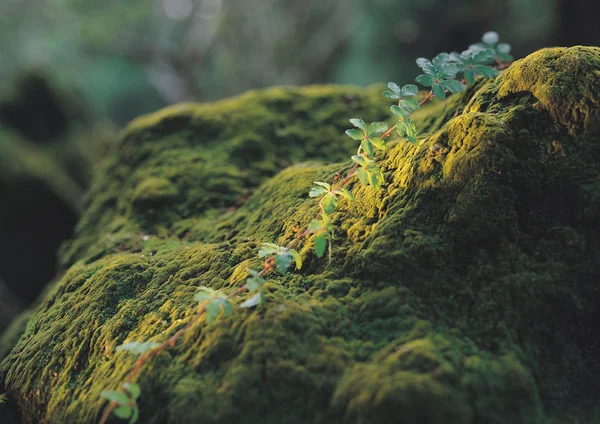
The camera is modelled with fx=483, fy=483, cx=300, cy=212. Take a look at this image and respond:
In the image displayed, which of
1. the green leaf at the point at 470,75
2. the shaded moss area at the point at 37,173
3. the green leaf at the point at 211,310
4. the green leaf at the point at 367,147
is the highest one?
the shaded moss area at the point at 37,173

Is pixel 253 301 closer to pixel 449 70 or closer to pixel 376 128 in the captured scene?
pixel 376 128

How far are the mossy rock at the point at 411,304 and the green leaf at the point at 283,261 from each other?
0.42 ft

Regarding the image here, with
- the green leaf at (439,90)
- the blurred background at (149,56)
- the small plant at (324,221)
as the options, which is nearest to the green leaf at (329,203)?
the small plant at (324,221)

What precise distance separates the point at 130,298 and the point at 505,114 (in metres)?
1.88

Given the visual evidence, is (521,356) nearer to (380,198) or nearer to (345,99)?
(380,198)

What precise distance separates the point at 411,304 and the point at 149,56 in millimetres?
18719

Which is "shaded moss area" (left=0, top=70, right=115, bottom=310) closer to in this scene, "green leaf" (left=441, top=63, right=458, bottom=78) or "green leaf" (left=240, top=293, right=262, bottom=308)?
"green leaf" (left=240, top=293, right=262, bottom=308)

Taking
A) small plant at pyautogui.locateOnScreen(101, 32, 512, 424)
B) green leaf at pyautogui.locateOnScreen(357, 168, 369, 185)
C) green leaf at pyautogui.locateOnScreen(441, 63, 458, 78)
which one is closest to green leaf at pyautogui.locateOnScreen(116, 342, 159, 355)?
small plant at pyautogui.locateOnScreen(101, 32, 512, 424)

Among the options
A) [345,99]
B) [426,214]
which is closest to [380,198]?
[426,214]

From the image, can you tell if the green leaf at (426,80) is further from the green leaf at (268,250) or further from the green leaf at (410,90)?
the green leaf at (268,250)

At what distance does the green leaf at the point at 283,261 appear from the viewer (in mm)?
1757

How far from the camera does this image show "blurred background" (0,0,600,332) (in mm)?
6109

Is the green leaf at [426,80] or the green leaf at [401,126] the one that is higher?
the green leaf at [426,80]

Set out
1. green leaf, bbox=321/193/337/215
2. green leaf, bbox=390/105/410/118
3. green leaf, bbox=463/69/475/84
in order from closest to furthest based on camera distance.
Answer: green leaf, bbox=321/193/337/215
green leaf, bbox=390/105/410/118
green leaf, bbox=463/69/475/84
